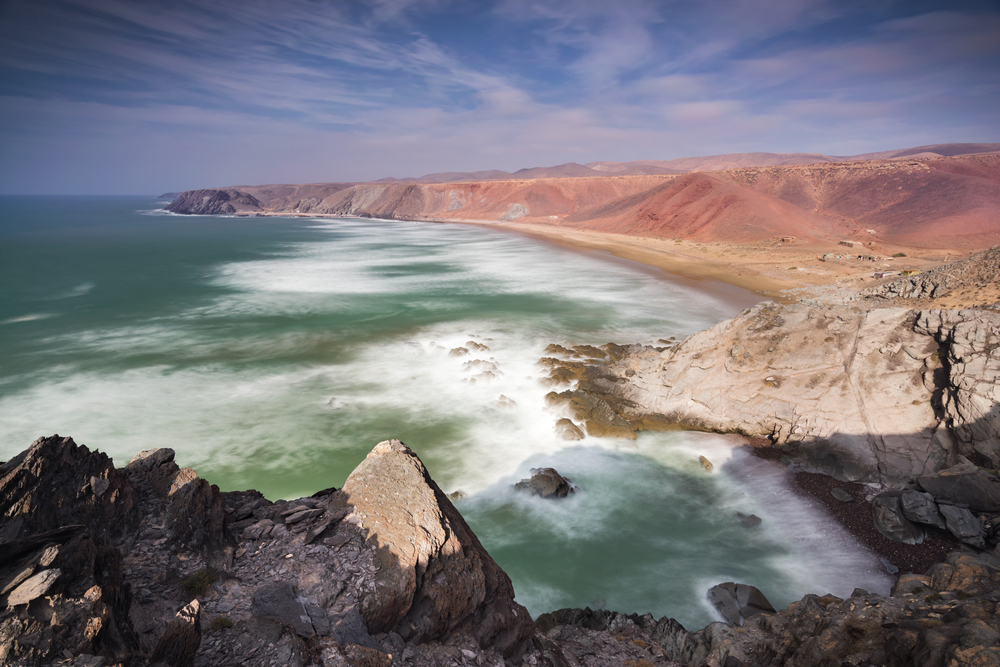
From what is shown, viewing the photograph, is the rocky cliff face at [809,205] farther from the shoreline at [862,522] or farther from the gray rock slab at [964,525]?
the gray rock slab at [964,525]

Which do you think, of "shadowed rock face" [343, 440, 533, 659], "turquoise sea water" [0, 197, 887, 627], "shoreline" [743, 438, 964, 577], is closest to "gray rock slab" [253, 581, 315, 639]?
"shadowed rock face" [343, 440, 533, 659]

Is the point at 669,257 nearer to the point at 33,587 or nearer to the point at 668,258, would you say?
the point at 668,258

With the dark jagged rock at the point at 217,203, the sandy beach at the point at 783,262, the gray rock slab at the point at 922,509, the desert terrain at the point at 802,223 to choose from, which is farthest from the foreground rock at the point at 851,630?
the dark jagged rock at the point at 217,203

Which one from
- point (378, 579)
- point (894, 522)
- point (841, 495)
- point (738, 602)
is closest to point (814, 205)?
point (841, 495)

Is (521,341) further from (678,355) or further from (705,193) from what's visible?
(705,193)

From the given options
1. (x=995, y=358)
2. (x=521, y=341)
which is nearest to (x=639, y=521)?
(x=995, y=358)

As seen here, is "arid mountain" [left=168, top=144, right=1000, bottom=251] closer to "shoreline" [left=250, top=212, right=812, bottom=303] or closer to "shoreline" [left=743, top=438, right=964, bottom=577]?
"shoreline" [left=250, top=212, right=812, bottom=303]
